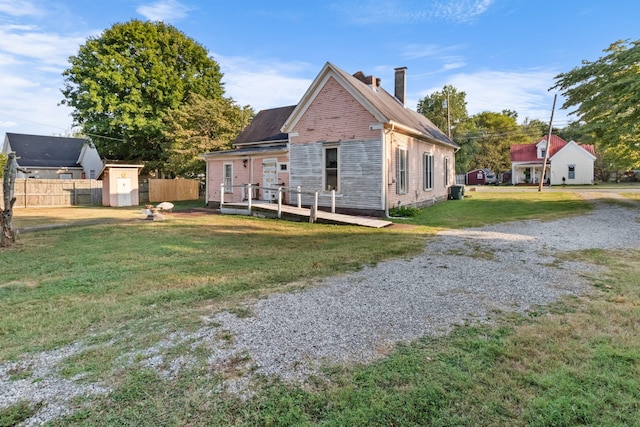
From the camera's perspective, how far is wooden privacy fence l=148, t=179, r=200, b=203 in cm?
2456

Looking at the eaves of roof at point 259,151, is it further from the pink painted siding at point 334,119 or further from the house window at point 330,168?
the house window at point 330,168

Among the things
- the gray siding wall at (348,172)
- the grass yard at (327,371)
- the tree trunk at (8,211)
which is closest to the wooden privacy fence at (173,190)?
the gray siding wall at (348,172)

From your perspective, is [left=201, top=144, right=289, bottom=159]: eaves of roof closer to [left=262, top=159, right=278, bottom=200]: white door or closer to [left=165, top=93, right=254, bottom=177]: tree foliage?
[left=262, top=159, right=278, bottom=200]: white door

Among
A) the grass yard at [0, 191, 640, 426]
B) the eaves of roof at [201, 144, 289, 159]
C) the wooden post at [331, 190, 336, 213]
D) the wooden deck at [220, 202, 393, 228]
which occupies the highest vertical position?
the eaves of roof at [201, 144, 289, 159]

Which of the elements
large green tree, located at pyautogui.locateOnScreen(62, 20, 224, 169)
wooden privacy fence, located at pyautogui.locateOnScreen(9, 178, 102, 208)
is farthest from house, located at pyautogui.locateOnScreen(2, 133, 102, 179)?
wooden privacy fence, located at pyautogui.locateOnScreen(9, 178, 102, 208)

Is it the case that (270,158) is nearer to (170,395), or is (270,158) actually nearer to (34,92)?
(170,395)

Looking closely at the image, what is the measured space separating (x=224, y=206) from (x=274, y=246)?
840 cm

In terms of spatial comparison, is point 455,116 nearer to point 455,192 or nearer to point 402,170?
point 455,192

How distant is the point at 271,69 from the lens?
20.2 m

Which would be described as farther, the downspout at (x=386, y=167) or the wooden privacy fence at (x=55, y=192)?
the wooden privacy fence at (x=55, y=192)

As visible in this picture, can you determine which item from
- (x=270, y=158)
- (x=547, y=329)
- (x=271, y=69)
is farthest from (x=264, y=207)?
(x=547, y=329)

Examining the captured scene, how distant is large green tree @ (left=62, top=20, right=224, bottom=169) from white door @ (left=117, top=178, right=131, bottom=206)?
392cm

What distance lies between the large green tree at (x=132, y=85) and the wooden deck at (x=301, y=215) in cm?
1227

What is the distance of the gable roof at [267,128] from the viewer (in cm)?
1948
